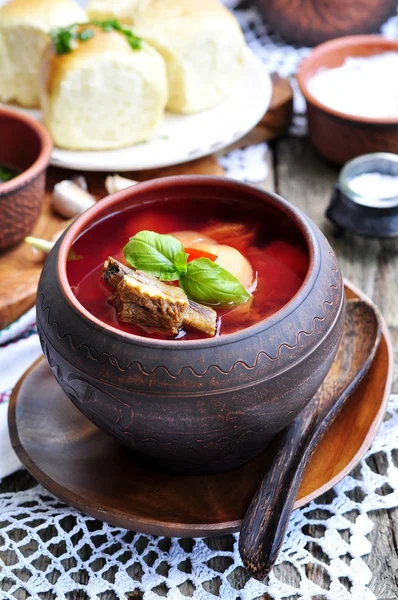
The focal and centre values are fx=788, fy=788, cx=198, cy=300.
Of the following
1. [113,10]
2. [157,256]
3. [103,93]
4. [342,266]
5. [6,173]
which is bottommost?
[342,266]

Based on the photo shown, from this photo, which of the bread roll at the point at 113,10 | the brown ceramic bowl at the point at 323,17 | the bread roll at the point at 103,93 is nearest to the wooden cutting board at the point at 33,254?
the bread roll at the point at 103,93

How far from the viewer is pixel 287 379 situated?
135 centimetres

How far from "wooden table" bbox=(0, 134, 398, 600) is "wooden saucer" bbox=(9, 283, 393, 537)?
4.8 inches

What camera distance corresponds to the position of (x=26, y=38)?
2701mm

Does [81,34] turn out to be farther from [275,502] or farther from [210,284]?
[275,502]

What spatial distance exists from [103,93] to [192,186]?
1.01 m

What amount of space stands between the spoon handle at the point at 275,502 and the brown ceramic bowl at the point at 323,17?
7.21ft

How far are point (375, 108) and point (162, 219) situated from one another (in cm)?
137

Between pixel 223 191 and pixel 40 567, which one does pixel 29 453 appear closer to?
pixel 40 567

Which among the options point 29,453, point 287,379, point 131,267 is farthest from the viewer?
point 29,453

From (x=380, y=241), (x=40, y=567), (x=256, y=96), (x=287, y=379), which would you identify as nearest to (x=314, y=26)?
(x=256, y=96)

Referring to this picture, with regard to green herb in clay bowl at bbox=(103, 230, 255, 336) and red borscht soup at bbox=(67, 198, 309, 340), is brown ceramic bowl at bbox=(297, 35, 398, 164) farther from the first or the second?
green herb in clay bowl at bbox=(103, 230, 255, 336)

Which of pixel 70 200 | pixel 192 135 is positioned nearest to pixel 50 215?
pixel 70 200

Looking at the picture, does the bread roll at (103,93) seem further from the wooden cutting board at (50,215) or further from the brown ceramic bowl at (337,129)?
the brown ceramic bowl at (337,129)
